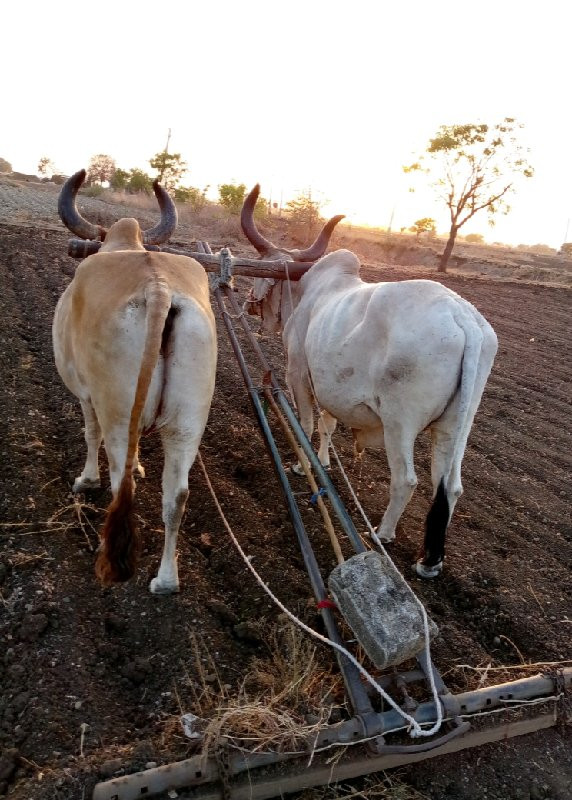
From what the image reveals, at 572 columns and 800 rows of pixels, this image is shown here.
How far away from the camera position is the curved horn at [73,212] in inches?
183

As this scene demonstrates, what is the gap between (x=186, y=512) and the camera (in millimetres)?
4320

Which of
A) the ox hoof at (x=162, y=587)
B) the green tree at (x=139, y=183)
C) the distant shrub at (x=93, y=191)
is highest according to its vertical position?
the green tree at (x=139, y=183)

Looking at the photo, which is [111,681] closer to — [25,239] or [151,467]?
[151,467]

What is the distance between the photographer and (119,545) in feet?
9.73

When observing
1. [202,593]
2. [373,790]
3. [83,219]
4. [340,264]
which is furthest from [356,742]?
[83,219]

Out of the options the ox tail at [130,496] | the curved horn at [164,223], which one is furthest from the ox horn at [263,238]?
the ox tail at [130,496]

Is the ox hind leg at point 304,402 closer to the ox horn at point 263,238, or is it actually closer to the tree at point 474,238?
the ox horn at point 263,238

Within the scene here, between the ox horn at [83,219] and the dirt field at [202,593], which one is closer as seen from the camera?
the dirt field at [202,593]

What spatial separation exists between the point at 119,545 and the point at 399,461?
6.22ft

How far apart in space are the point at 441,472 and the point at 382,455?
2012mm

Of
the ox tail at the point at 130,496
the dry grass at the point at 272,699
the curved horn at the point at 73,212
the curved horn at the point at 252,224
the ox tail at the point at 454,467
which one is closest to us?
the dry grass at the point at 272,699

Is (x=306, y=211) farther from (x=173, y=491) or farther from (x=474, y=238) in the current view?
(x=474, y=238)

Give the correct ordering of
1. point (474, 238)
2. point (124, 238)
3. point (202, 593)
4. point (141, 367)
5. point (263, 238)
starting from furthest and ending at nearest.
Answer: point (474, 238)
point (263, 238)
point (124, 238)
point (202, 593)
point (141, 367)

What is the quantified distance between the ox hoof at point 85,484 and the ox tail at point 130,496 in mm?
1440
